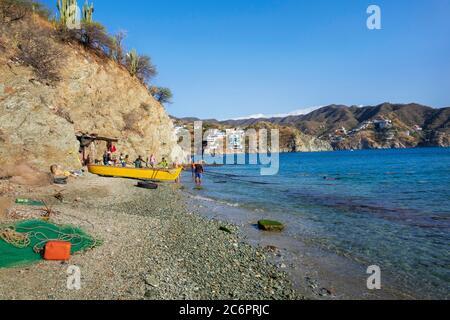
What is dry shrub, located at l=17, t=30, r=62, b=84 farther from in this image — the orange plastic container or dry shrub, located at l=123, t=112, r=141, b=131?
the orange plastic container

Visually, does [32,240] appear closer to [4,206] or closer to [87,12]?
[4,206]

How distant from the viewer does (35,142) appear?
1770cm

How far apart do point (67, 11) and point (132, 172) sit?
18.4m

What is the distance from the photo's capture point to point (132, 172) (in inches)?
946

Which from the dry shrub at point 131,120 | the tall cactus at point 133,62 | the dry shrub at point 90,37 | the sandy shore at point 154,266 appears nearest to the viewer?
the sandy shore at point 154,266

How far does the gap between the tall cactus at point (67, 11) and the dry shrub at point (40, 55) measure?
6.97m

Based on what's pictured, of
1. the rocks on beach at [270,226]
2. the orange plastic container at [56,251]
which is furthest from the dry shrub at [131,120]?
Result: the orange plastic container at [56,251]

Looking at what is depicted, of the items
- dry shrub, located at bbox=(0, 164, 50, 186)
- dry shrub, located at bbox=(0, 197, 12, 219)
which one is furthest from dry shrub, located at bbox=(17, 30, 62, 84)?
dry shrub, located at bbox=(0, 197, 12, 219)

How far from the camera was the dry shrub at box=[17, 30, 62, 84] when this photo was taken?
67.5 ft

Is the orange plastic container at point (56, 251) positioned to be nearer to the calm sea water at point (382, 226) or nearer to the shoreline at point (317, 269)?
the shoreline at point (317, 269)

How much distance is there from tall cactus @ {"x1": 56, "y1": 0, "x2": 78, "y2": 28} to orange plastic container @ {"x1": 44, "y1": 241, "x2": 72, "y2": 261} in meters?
29.1

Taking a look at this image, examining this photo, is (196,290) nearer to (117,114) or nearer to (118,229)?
(118,229)

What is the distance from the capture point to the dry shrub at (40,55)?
2058cm
